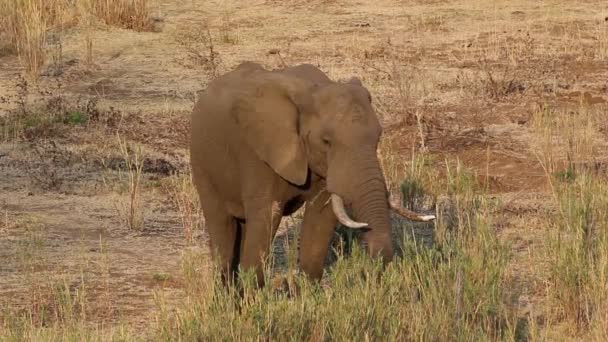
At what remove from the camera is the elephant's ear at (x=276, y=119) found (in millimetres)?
7125

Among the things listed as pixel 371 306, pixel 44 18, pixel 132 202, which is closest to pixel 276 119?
pixel 371 306

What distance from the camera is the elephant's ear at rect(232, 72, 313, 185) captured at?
712cm

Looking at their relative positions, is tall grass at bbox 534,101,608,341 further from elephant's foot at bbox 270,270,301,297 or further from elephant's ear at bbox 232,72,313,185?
elephant's ear at bbox 232,72,313,185

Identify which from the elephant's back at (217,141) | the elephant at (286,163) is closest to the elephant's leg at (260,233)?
the elephant at (286,163)

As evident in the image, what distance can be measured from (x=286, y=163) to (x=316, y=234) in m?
0.45

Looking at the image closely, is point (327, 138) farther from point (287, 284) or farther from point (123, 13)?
point (123, 13)

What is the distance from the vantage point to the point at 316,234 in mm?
7359

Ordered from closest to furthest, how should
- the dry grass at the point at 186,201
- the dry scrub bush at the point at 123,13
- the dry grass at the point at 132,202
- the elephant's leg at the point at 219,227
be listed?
the elephant's leg at the point at 219,227
the dry grass at the point at 186,201
the dry grass at the point at 132,202
the dry scrub bush at the point at 123,13

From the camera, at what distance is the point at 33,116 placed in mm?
12195

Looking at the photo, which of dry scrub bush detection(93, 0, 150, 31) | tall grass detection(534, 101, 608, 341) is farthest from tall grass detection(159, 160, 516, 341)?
dry scrub bush detection(93, 0, 150, 31)

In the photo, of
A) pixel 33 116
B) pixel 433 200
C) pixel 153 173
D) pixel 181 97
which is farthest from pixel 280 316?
pixel 181 97

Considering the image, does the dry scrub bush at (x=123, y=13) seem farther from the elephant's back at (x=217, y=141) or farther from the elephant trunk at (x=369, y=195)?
the elephant trunk at (x=369, y=195)

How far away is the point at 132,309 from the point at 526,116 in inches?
230

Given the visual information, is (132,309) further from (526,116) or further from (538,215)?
(526,116)
